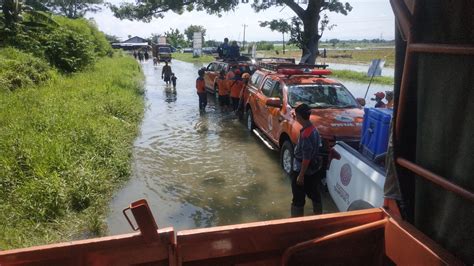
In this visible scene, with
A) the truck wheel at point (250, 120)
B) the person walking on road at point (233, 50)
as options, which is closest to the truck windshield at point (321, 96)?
the truck wheel at point (250, 120)

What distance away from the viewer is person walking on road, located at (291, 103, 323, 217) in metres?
4.68

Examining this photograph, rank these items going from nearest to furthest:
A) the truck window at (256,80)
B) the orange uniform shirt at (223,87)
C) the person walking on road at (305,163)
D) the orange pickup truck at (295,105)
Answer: the person walking on road at (305,163)
the orange pickup truck at (295,105)
the truck window at (256,80)
the orange uniform shirt at (223,87)

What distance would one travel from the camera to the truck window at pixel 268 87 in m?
8.62

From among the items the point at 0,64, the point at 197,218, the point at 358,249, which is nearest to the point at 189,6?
the point at 0,64

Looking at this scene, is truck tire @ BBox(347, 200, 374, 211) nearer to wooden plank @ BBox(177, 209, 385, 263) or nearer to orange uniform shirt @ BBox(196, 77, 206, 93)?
wooden plank @ BBox(177, 209, 385, 263)

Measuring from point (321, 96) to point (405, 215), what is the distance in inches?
216

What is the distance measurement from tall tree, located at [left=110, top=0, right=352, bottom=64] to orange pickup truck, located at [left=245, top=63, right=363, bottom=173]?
6.68m

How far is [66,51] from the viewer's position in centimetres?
1588

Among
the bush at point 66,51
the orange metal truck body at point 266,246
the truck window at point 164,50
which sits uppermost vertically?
the truck window at point 164,50

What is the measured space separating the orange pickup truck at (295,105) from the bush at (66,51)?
32.7 ft

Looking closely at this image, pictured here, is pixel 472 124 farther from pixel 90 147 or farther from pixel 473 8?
pixel 90 147

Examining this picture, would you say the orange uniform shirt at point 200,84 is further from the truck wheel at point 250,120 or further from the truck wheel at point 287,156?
the truck wheel at point 287,156

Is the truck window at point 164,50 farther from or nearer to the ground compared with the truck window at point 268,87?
farther from the ground

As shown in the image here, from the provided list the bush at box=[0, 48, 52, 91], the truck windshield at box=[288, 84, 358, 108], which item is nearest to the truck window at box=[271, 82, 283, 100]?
the truck windshield at box=[288, 84, 358, 108]
